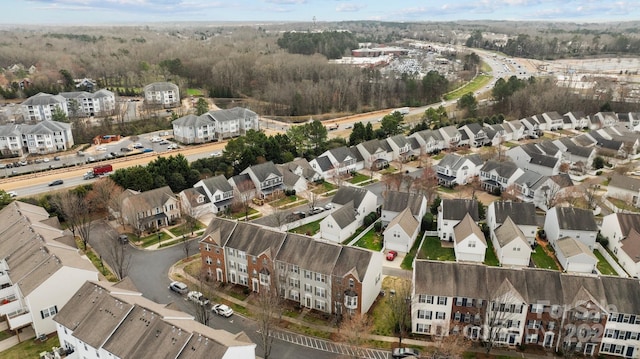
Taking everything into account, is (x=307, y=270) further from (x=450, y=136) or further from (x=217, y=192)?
(x=450, y=136)

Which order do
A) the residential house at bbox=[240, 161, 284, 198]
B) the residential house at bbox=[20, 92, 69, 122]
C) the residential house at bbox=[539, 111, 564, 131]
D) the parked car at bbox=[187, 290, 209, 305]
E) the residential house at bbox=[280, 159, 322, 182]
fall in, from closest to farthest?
the parked car at bbox=[187, 290, 209, 305]
the residential house at bbox=[240, 161, 284, 198]
the residential house at bbox=[280, 159, 322, 182]
the residential house at bbox=[539, 111, 564, 131]
the residential house at bbox=[20, 92, 69, 122]

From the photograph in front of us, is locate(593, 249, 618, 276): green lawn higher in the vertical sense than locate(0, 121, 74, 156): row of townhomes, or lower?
lower

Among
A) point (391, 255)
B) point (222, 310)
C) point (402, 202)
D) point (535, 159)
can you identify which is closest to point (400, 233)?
point (391, 255)

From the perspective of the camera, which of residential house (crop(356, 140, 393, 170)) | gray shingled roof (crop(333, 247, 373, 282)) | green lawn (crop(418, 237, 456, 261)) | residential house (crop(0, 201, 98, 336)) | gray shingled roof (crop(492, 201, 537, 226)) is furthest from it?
residential house (crop(356, 140, 393, 170))

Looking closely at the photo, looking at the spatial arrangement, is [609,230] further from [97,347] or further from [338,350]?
[97,347]

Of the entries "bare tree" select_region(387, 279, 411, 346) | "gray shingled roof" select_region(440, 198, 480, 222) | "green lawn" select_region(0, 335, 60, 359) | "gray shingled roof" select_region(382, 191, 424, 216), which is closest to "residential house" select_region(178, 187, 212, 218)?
"green lawn" select_region(0, 335, 60, 359)

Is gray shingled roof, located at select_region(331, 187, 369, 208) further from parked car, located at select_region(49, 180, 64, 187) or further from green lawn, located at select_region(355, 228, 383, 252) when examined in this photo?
parked car, located at select_region(49, 180, 64, 187)

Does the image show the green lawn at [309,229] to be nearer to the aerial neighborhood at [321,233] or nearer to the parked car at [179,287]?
the aerial neighborhood at [321,233]
